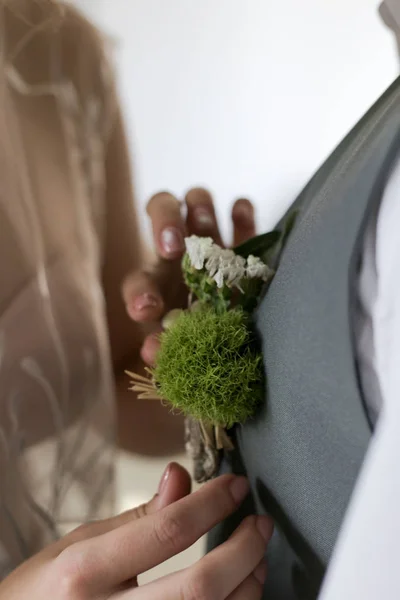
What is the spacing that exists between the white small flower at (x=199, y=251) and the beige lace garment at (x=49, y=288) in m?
0.29

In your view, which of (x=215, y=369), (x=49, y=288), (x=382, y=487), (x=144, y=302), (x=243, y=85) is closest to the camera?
(x=382, y=487)

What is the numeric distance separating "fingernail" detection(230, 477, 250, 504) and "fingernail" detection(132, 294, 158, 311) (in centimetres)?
18

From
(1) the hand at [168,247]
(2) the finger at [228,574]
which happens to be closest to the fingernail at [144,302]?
(1) the hand at [168,247]

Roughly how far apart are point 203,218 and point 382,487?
0.39m

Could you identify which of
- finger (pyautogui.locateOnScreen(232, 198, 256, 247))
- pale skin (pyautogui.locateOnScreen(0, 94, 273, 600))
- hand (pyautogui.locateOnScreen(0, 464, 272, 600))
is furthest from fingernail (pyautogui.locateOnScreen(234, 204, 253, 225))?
hand (pyautogui.locateOnScreen(0, 464, 272, 600))

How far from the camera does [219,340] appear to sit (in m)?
0.30

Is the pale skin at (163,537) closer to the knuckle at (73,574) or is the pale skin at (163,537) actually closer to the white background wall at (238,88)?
the knuckle at (73,574)

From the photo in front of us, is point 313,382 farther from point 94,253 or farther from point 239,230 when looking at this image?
point 94,253

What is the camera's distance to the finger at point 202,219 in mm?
531

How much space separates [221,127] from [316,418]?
0.67 metres

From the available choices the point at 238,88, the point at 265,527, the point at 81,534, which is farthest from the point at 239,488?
the point at 238,88

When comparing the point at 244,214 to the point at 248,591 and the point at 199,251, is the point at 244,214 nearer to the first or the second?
the point at 199,251

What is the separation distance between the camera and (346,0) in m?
0.70

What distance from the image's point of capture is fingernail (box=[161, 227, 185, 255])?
0.46 meters
